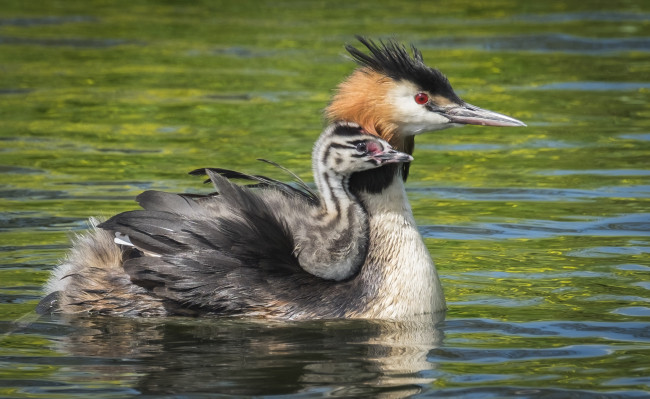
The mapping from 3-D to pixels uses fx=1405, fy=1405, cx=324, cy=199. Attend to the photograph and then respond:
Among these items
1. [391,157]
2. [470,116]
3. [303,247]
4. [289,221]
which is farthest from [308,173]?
[391,157]

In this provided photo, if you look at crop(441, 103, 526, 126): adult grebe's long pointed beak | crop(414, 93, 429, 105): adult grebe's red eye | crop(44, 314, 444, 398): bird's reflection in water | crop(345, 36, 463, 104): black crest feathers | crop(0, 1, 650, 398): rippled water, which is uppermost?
crop(345, 36, 463, 104): black crest feathers

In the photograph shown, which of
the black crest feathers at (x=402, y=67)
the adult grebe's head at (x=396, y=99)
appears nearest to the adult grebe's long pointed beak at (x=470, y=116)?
the adult grebe's head at (x=396, y=99)

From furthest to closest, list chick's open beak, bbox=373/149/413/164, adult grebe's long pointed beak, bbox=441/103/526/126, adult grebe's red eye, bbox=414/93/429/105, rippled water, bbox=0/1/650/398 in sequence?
adult grebe's long pointed beak, bbox=441/103/526/126, adult grebe's red eye, bbox=414/93/429/105, chick's open beak, bbox=373/149/413/164, rippled water, bbox=0/1/650/398

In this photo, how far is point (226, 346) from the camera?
302 inches

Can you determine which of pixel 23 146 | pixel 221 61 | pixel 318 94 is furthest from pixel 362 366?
pixel 221 61

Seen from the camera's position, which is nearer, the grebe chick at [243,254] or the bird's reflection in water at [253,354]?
the bird's reflection in water at [253,354]

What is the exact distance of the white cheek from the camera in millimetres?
8250

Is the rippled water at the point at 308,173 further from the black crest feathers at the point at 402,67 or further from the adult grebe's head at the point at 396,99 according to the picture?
the black crest feathers at the point at 402,67

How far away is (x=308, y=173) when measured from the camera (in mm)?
12250

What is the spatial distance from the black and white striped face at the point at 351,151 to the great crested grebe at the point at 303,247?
0.02m

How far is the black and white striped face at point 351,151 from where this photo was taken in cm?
796

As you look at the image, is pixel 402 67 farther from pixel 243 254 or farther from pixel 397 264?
pixel 243 254

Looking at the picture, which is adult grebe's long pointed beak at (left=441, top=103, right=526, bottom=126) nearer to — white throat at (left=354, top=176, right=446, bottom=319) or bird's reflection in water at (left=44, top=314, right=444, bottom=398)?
white throat at (left=354, top=176, right=446, bottom=319)

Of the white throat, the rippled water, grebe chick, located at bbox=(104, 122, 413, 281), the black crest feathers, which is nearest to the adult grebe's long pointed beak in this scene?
the black crest feathers
